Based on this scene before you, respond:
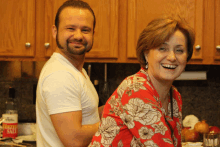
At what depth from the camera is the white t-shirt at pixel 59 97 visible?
1.27 meters

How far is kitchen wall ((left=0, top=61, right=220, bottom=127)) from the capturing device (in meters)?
2.38

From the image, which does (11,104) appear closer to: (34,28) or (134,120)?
(34,28)

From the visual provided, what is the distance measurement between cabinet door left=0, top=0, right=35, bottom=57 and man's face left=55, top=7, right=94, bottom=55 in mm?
662

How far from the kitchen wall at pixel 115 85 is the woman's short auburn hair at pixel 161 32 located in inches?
46.2

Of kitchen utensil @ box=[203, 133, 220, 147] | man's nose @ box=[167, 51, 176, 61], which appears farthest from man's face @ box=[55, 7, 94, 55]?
kitchen utensil @ box=[203, 133, 220, 147]

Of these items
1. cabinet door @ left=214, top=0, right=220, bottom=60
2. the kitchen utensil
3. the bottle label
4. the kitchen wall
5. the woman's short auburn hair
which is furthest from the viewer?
the kitchen wall

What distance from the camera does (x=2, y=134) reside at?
7.05 ft

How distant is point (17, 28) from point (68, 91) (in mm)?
985

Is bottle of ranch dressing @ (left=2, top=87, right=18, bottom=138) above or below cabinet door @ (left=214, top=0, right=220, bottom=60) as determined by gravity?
below

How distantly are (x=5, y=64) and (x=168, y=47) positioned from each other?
163 centimetres

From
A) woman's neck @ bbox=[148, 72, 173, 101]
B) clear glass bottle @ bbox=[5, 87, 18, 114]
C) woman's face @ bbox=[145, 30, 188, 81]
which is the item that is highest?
woman's face @ bbox=[145, 30, 188, 81]

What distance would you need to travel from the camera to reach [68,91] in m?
Answer: 1.28

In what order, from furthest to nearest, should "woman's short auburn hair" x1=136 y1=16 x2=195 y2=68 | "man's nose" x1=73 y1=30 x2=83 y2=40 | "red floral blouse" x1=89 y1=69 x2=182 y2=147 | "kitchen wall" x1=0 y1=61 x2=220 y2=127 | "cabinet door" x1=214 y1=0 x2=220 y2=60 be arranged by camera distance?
"kitchen wall" x1=0 y1=61 x2=220 y2=127 < "cabinet door" x1=214 y1=0 x2=220 y2=60 < "man's nose" x1=73 y1=30 x2=83 y2=40 < "woman's short auburn hair" x1=136 y1=16 x2=195 y2=68 < "red floral blouse" x1=89 y1=69 x2=182 y2=147

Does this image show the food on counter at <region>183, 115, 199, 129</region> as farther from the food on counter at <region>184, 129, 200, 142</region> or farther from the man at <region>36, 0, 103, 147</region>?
the man at <region>36, 0, 103, 147</region>
